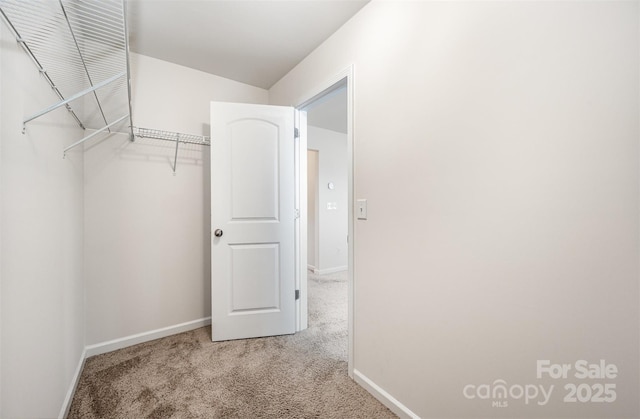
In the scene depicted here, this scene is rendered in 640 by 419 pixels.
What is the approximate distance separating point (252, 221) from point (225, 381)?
44.5 inches

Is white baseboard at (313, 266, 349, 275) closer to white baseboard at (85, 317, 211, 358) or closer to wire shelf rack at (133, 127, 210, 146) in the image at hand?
white baseboard at (85, 317, 211, 358)

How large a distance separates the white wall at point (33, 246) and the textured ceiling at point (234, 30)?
84cm

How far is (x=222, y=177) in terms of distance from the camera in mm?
2131

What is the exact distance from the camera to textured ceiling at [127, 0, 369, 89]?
161cm

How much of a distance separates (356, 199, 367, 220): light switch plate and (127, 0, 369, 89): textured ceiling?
3.94 ft

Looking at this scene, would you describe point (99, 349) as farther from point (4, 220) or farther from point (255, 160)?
point (255, 160)

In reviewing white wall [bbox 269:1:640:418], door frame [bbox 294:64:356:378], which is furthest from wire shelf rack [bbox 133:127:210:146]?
white wall [bbox 269:1:640:418]

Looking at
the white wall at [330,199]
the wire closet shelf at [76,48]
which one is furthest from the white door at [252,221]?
the white wall at [330,199]

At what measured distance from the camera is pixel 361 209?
5.32 ft

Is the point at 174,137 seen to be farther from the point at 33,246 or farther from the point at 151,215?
the point at 33,246

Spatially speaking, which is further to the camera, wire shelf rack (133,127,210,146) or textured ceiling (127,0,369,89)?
wire shelf rack (133,127,210,146)

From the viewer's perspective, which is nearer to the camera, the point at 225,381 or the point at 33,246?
the point at 33,246

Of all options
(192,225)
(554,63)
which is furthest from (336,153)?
(554,63)

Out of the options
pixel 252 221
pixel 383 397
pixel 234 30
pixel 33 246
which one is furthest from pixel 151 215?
pixel 383 397
